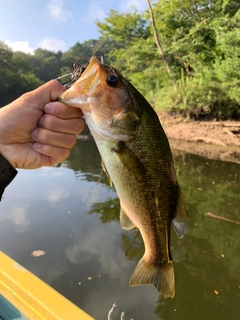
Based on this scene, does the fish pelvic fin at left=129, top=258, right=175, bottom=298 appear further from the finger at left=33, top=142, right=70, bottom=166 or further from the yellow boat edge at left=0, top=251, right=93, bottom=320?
the yellow boat edge at left=0, top=251, right=93, bottom=320

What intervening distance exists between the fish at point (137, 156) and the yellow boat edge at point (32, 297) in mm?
997

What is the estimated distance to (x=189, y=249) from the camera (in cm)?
485

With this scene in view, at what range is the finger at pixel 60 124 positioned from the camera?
1561 millimetres

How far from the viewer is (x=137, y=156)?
1358 millimetres

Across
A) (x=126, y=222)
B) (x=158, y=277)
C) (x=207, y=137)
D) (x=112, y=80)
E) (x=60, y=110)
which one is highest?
(x=112, y=80)

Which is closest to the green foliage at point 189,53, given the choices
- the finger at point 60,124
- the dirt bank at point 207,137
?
the dirt bank at point 207,137

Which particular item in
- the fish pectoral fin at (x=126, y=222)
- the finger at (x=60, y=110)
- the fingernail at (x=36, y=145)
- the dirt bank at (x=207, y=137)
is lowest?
the dirt bank at (x=207, y=137)

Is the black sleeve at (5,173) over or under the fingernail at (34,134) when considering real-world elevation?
under

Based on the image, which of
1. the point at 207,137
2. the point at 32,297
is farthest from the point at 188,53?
the point at 32,297

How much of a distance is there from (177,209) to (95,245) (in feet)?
11.9

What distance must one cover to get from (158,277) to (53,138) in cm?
90

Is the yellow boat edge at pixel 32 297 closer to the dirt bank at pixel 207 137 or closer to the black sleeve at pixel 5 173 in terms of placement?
the black sleeve at pixel 5 173

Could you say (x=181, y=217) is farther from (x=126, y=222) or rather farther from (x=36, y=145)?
(x=36, y=145)

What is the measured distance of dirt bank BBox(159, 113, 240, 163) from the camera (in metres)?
11.4
